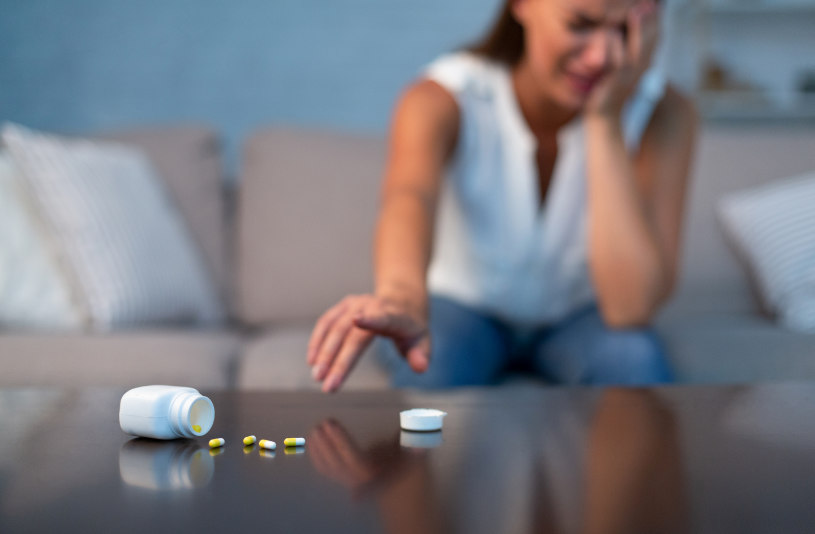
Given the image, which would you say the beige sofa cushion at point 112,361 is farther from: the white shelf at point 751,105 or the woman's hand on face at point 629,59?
the white shelf at point 751,105

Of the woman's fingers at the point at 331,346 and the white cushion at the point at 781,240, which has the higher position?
the woman's fingers at the point at 331,346

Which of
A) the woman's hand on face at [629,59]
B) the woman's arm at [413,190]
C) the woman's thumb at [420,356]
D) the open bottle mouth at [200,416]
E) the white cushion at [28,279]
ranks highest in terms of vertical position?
the woman's hand on face at [629,59]

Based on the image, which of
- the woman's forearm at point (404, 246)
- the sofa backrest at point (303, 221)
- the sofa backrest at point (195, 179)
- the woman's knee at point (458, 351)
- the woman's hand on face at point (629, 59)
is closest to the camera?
the woman's forearm at point (404, 246)

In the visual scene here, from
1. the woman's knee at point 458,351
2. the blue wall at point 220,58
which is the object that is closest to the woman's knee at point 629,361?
the woman's knee at point 458,351

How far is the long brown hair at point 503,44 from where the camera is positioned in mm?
1408

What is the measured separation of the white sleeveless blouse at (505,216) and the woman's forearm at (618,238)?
0.07m

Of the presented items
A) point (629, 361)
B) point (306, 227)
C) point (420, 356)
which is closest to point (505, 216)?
point (629, 361)

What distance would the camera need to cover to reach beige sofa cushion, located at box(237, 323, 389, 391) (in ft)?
4.17

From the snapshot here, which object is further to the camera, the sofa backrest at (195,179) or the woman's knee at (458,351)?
the sofa backrest at (195,179)

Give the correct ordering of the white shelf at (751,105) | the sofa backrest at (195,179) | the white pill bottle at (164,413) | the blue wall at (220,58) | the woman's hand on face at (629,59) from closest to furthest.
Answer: the white pill bottle at (164,413) < the woman's hand on face at (629,59) < the sofa backrest at (195,179) < the blue wall at (220,58) < the white shelf at (751,105)

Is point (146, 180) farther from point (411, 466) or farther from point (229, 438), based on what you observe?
point (411, 466)

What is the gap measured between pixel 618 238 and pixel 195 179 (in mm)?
1141

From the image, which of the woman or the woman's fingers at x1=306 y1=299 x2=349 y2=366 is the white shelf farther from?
the woman's fingers at x1=306 y1=299 x2=349 y2=366

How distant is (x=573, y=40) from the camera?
119 cm
